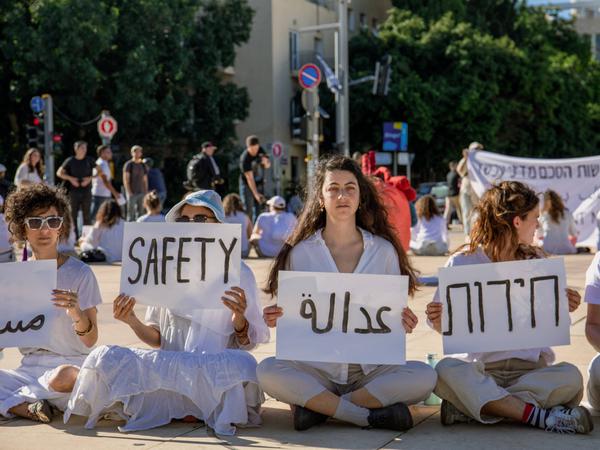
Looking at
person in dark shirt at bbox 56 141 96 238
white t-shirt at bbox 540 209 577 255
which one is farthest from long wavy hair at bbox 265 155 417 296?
person in dark shirt at bbox 56 141 96 238

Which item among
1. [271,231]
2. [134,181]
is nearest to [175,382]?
[271,231]

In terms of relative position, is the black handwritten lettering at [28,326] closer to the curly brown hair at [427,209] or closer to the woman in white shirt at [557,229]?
the curly brown hair at [427,209]

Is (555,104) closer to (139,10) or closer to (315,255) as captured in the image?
(139,10)

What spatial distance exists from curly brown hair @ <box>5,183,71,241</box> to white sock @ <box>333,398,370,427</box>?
1.72 meters

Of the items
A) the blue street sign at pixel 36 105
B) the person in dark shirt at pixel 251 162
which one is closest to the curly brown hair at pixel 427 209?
the person in dark shirt at pixel 251 162

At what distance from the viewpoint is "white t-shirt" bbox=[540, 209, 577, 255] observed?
16.2 metres

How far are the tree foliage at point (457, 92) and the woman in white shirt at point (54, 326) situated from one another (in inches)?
1348

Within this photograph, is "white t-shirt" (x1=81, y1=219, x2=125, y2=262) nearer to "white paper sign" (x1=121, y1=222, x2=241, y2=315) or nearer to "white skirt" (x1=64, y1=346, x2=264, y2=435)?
"white paper sign" (x1=121, y1=222, x2=241, y2=315)

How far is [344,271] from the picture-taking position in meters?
5.17

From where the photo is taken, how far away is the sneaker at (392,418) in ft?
15.6

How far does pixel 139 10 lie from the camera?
3228cm

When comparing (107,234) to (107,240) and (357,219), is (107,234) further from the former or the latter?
(357,219)

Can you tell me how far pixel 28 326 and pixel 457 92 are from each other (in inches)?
1409

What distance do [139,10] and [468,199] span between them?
16707 millimetres
